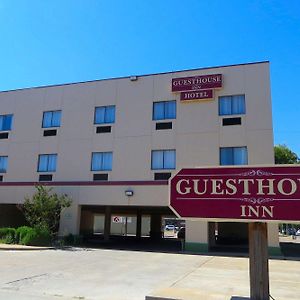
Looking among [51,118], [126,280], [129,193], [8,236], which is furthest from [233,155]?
[8,236]

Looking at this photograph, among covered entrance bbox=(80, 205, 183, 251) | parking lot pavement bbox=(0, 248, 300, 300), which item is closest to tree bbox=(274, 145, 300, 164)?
covered entrance bbox=(80, 205, 183, 251)

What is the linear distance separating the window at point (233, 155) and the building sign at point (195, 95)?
12.0ft

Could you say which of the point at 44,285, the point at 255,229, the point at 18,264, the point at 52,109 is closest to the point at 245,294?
the point at 255,229

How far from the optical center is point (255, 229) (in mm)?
7266

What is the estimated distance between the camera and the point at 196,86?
84.4 ft

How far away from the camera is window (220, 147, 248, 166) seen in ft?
78.9

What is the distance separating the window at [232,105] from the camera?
24734 millimetres

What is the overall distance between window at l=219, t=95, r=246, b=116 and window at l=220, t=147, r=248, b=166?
2.32 m

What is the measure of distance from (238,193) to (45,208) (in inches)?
789

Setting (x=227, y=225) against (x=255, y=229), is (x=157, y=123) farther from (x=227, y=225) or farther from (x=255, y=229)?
(x=255, y=229)

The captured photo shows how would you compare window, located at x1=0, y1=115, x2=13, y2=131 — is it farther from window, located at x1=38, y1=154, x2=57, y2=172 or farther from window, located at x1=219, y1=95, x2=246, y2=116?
window, located at x1=219, y1=95, x2=246, y2=116

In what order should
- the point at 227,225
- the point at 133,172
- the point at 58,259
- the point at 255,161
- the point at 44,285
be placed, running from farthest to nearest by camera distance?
the point at 227,225
the point at 133,172
the point at 255,161
the point at 58,259
the point at 44,285

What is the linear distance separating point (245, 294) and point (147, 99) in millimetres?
18885

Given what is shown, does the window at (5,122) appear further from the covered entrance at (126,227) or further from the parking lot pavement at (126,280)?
the parking lot pavement at (126,280)
